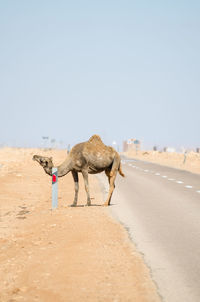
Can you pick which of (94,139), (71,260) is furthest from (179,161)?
(71,260)

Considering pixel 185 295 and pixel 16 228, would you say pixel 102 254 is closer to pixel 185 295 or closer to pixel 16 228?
pixel 185 295

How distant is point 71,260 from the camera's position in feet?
24.1

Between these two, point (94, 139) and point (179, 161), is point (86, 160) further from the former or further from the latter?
point (179, 161)

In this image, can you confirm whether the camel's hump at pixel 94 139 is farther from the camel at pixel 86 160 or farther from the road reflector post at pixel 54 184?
the road reflector post at pixel 54 184

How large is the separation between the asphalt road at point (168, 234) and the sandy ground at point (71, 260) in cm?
24

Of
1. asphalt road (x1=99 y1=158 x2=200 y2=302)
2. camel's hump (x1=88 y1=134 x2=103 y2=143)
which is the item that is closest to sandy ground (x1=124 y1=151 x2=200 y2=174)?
asphalt road (x1=99 y1=158 x2=200 y2=302)

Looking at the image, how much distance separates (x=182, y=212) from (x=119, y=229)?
10.9ft

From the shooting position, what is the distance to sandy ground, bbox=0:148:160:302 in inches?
227

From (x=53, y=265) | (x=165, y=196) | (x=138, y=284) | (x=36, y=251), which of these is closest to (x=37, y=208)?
(x=165, y=196)

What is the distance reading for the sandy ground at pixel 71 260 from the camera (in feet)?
19.0

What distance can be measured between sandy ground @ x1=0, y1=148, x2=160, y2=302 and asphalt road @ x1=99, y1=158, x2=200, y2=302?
9.4 inches

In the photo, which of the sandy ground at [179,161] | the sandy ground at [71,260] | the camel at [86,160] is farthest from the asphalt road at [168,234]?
the sandy ground at [179,161]

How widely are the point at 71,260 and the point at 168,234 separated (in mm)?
3033

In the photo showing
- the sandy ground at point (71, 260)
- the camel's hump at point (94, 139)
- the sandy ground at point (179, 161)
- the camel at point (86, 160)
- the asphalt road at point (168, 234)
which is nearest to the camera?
the sandy ground at point (71, 260)
